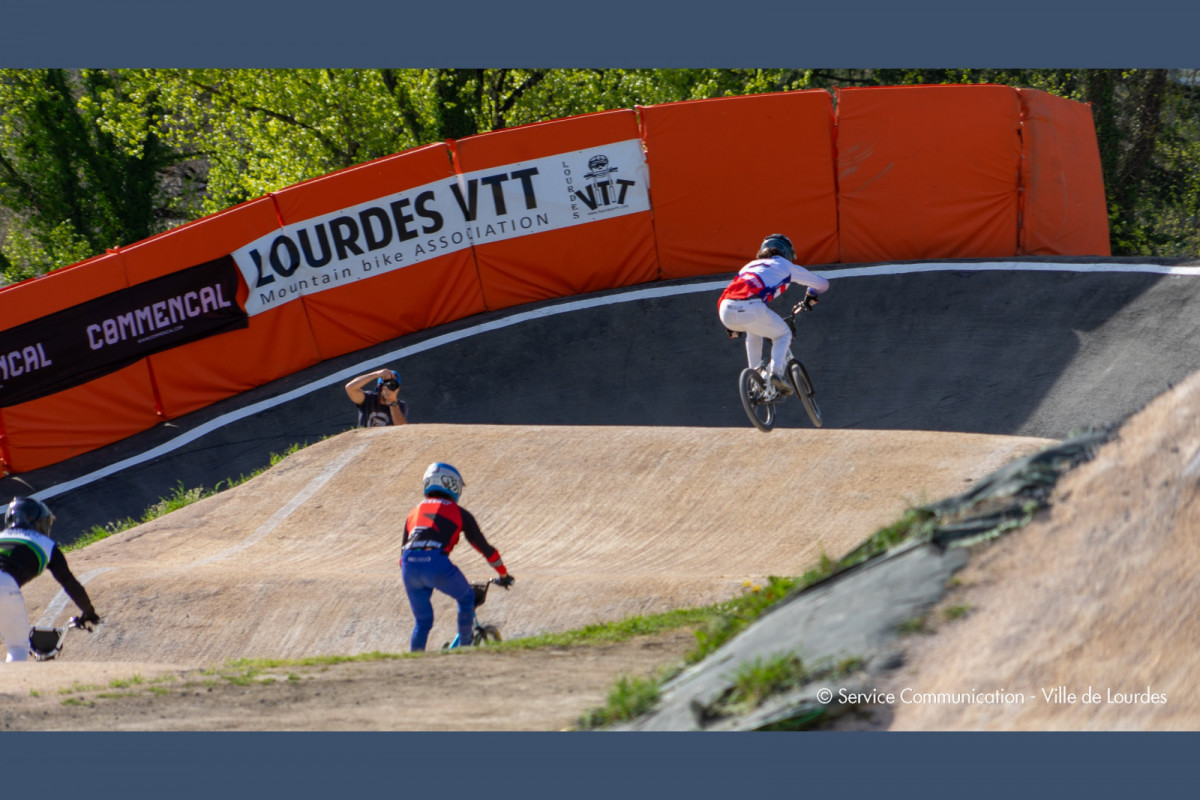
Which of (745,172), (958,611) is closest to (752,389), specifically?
(958,611)

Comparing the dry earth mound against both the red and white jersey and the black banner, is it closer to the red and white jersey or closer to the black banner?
the red and white jersey

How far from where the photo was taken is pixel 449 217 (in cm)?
1859

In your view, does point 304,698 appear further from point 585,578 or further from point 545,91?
point 545,91

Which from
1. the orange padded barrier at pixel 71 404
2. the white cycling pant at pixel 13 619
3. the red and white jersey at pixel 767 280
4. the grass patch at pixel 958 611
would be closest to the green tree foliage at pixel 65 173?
the orange padded barrier at pixel 71 404

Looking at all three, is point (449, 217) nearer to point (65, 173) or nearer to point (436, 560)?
point (436, 560)

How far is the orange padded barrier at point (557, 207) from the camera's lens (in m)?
18.5

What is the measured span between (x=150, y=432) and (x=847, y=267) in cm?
1160

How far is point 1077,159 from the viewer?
60.2 feet

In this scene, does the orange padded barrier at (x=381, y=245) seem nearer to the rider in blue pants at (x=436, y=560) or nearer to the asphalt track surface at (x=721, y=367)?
the asphalt track surface at (x=721, y=367)

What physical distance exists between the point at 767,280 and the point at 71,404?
37.9 ft

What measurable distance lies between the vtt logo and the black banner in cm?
595

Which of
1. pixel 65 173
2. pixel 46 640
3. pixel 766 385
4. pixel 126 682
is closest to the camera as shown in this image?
pixel 126 682

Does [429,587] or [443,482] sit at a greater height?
[443,482]

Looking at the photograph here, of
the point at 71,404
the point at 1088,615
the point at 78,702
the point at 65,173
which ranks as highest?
the point at 65,173
